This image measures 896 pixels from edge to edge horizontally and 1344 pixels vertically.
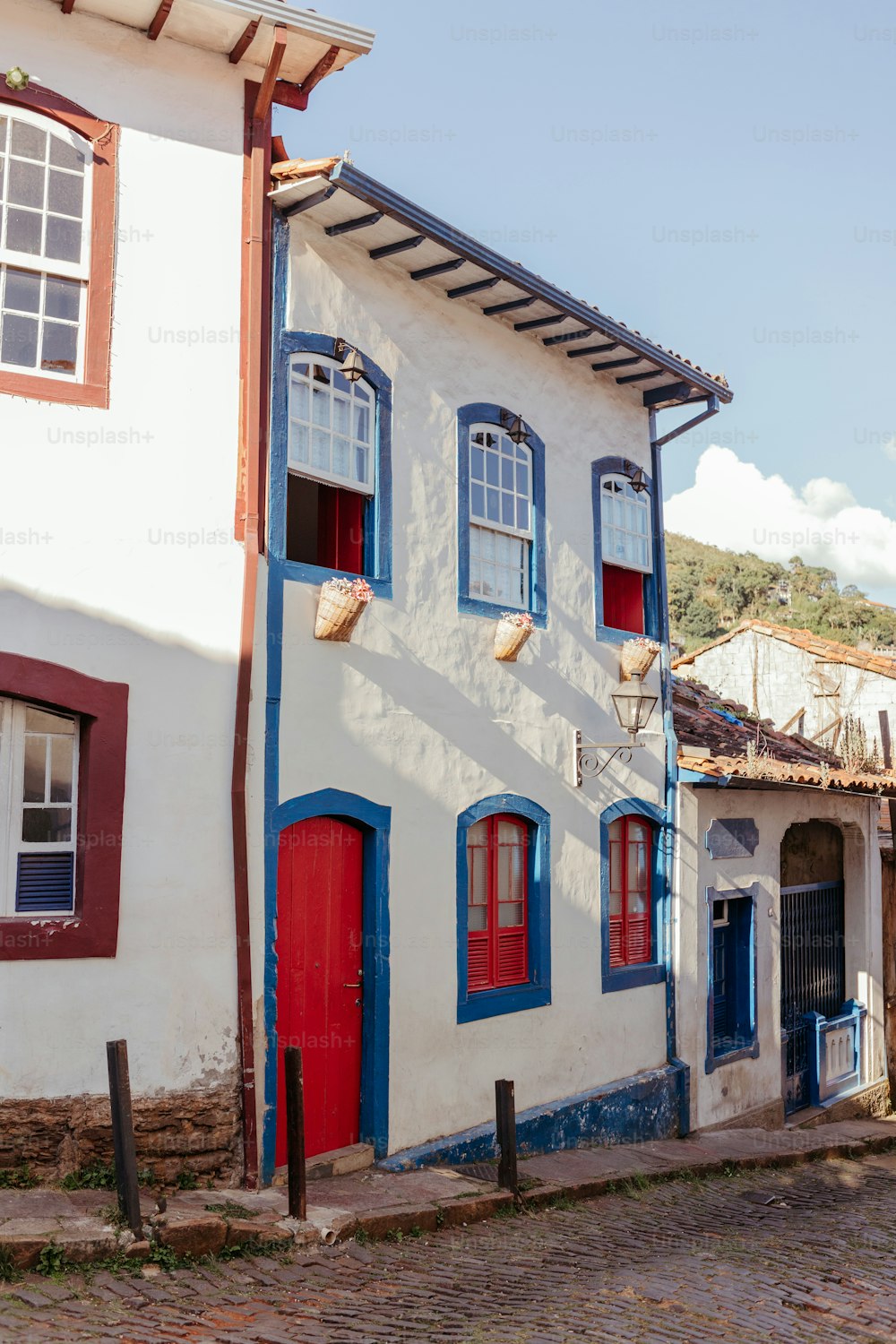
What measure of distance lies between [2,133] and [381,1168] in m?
7.29

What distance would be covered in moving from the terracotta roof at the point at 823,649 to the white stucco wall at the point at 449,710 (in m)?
7.51

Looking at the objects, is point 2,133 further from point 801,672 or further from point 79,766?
point 801,672

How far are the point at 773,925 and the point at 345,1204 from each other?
7457mm

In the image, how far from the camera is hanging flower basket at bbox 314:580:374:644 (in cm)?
834

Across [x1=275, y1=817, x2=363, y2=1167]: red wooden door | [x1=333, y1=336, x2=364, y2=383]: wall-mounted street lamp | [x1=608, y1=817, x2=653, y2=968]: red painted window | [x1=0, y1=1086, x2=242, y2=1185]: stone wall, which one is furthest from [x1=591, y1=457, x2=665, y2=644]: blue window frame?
[x1=0, y1=1086, x2=242, y2=1185]: stone wall

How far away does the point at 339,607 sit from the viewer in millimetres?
8359

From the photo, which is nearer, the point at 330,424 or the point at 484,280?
the point at 330,424

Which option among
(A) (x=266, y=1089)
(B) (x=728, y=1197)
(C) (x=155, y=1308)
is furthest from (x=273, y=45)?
(B) (x=728, y=1197)

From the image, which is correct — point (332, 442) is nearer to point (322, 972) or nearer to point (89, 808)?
point (89, 808)

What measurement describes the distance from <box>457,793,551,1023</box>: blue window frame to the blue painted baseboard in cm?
91

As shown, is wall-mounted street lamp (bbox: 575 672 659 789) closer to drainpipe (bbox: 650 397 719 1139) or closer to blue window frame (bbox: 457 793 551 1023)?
blue window frame (bbox: 457 793 551 1023)

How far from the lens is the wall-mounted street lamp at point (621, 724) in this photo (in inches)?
424

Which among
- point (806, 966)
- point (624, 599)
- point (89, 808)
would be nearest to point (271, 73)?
point (89, 808)

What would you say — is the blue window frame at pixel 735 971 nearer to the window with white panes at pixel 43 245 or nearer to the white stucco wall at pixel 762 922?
the white stucco wall at pixel 762 922
